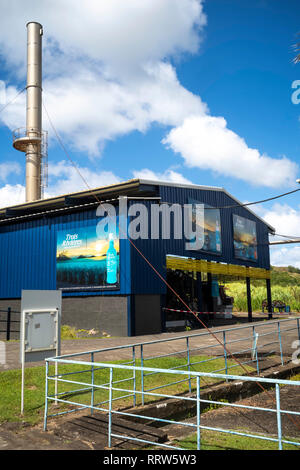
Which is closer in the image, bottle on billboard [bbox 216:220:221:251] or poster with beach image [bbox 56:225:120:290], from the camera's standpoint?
poster with beach image [bbox 56:225:120:290]

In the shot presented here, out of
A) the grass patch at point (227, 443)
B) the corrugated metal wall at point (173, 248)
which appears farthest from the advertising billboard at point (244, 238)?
the grass patch at point (227, 443)

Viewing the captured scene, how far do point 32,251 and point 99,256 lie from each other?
215 inches

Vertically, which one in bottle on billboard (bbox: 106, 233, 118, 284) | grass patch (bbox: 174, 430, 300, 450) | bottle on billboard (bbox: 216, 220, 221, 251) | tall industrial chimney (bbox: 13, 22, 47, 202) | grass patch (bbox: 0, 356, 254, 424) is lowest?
grass patch (bbox: 174, 430, 300, 450)

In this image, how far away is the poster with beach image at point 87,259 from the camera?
20.6 meters

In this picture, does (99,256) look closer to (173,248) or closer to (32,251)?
(173,248)

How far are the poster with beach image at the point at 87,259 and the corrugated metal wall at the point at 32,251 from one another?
424 millimetres

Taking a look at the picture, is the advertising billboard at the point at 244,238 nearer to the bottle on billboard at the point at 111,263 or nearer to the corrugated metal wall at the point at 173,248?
the corrugated metal wall at the point at 173,248

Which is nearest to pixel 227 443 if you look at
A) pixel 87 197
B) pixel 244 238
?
pixel 87 197

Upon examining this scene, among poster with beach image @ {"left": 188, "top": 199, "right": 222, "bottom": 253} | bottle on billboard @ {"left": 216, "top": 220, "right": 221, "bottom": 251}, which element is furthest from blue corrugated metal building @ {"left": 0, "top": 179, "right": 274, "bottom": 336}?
bottle on billboard @ {"left": 216, "top": 220, "right": 221, "bottom": 251}

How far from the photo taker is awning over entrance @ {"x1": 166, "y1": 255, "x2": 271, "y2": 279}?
2249cm

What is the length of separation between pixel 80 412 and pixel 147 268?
1312 cm

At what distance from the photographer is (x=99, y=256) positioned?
2123 centimetres

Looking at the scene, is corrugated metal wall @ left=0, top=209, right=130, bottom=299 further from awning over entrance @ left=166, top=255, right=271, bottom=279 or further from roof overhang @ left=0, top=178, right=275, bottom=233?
awning over entrance @ left=166, top=255, right=271, bottom=279
